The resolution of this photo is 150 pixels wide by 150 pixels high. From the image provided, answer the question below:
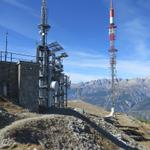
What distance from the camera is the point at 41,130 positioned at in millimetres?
41938

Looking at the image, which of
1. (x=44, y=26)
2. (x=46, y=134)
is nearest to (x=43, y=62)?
(x=44, y=26)

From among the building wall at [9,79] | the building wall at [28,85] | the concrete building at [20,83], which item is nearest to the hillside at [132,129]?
the building wall at [28,85]

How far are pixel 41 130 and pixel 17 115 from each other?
5.97 metres

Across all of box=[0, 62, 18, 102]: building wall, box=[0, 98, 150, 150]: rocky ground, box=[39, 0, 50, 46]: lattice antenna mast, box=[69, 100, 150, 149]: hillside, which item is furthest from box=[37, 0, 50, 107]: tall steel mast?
box=[0, 98, 150, 150]: rocky ground

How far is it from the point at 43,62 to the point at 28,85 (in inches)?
386

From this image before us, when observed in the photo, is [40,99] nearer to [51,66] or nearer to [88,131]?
[51,66]

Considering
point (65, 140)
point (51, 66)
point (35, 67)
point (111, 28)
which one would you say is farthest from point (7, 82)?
point (111, 28)

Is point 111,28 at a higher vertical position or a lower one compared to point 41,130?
higher

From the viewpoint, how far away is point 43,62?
221 ft

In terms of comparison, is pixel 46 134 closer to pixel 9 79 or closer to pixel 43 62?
pixel 9 79

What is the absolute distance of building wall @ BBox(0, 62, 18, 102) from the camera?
5797cm

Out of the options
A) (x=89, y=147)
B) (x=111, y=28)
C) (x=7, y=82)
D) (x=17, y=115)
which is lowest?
(x=89, y=147)

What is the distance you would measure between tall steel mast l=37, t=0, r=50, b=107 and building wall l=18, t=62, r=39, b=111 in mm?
6482

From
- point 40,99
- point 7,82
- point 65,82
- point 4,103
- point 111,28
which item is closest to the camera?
point 4,103
